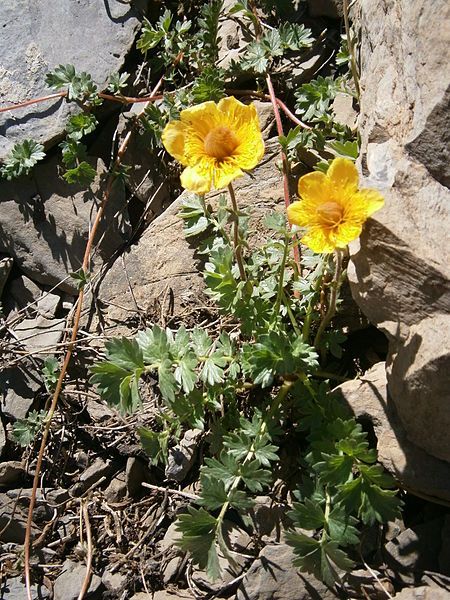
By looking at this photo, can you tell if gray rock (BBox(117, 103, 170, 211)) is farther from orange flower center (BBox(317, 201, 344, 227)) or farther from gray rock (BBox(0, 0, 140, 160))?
orange flower center (BBox(317, 201, 344, 227))

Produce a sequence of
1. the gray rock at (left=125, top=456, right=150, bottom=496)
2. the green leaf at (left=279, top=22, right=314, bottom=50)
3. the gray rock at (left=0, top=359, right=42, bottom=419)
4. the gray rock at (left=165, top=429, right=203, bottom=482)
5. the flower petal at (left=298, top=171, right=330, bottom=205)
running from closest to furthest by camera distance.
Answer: the flower petal at (left=298, top=171, right=330, bottom=205), the gray rock at (left=165, top=429, right=203, bottom=482), the gray rock at (left=125, top=456, right=150, bottom=496), the gray rock at (left=0, top=359, right=42, bottom=419), the green leaf at (left=279, top=22, right=314, bottom=50)

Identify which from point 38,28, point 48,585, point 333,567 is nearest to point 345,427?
point 333,567

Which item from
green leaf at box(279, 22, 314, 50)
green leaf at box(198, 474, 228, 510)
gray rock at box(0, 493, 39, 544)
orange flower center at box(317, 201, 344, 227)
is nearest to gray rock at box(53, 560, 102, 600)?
gray rock at box(0, 493, 39, 544)

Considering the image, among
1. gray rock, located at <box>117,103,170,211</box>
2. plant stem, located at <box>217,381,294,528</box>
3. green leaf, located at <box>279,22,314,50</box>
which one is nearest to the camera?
plant stem, located at <box>217,381,294,528</box>

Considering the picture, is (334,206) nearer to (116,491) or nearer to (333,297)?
(333,297)

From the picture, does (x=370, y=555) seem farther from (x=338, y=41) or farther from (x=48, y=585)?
(x=338, y=41)

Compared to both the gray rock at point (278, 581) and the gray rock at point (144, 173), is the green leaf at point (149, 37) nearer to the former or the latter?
the gray rock at point (144, 173)

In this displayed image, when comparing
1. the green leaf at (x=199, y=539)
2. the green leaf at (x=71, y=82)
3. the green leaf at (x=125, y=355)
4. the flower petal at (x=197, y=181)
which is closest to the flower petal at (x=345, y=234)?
the flower petal at (x=197, y=181)
